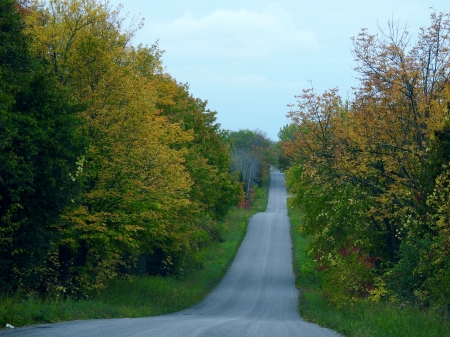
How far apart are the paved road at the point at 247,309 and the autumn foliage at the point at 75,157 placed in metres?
4.38

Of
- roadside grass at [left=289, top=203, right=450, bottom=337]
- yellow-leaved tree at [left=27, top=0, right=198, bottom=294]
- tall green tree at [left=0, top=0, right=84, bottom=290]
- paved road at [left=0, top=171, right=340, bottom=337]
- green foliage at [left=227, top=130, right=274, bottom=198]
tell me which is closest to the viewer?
paved road at [left=0, top=171, right=340, bottom=337]

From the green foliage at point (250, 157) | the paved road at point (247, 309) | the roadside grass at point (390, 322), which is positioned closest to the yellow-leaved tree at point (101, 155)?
the paved road at point (247, 309)

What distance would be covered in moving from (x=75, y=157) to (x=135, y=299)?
1022 centimetres

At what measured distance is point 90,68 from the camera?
26594 mm

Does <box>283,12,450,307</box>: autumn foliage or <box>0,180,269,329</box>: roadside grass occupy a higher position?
<box>283,12,450,307</box>: autumn foliage

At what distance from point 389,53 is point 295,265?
97.6 feet

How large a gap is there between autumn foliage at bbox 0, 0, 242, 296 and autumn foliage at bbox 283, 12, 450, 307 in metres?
7.46

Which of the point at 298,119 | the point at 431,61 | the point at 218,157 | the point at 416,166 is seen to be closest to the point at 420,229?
the point at 416,166

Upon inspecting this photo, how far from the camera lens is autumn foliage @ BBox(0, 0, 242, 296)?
1909 cm

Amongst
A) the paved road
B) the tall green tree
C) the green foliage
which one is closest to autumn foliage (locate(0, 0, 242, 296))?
the tall green tree

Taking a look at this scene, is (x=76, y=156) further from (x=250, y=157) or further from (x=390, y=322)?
(x=250, y=157)

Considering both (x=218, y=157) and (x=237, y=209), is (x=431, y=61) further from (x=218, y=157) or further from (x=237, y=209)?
(x=237, y=209)

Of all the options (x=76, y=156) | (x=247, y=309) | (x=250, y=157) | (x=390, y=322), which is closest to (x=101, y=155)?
(x=76, y=156)

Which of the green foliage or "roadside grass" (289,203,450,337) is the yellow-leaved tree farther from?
the green foliage
